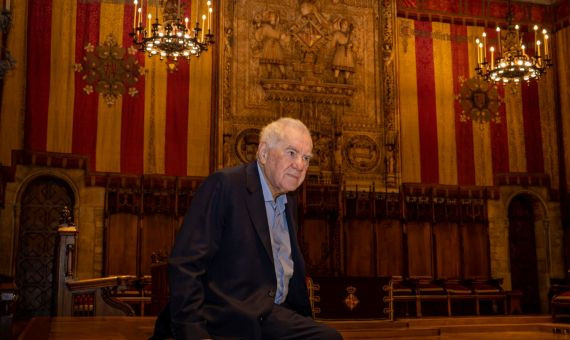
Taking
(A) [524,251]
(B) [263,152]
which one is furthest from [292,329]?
(A) [524,251]

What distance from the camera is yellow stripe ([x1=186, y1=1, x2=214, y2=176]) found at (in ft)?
41.6

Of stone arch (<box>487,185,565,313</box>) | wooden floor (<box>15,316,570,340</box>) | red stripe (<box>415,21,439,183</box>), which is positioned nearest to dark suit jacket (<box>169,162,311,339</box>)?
wooden floor (<box>15,316,570,340</box>)

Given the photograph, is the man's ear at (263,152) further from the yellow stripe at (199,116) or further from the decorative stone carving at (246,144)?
the decorative stone carving at (246,144)

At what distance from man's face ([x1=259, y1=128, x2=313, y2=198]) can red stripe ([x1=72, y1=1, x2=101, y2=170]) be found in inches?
388

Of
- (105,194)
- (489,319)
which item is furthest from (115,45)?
(489,319)

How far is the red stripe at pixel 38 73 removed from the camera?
→ 11547mm

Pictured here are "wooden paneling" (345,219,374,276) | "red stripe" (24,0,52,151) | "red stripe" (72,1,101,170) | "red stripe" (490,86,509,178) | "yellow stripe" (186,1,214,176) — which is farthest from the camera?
"red stripe" (490,86,509,178)

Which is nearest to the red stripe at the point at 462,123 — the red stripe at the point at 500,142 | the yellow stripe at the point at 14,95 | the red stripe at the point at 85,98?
the red stripe at the point at 500,142

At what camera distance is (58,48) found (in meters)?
12.0

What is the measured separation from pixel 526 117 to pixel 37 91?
36.1 ft

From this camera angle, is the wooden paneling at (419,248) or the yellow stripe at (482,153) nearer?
the wooden paneling at (419,248)

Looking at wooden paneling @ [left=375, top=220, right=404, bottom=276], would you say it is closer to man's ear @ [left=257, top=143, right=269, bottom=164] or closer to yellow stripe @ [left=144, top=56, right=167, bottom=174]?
yellow stripe @ [left=144, top=56, right=167, bottom=174]

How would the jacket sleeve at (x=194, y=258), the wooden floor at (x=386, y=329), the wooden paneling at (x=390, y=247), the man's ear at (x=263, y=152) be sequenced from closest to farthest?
the jacket sleeve at (x=194, y=258) < the man's ear at (x=263, y=152) < the wooden floor at (x=386, y=329) < the wooden paneling at (x=390, y=247)

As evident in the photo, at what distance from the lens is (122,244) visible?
39.0 ft
